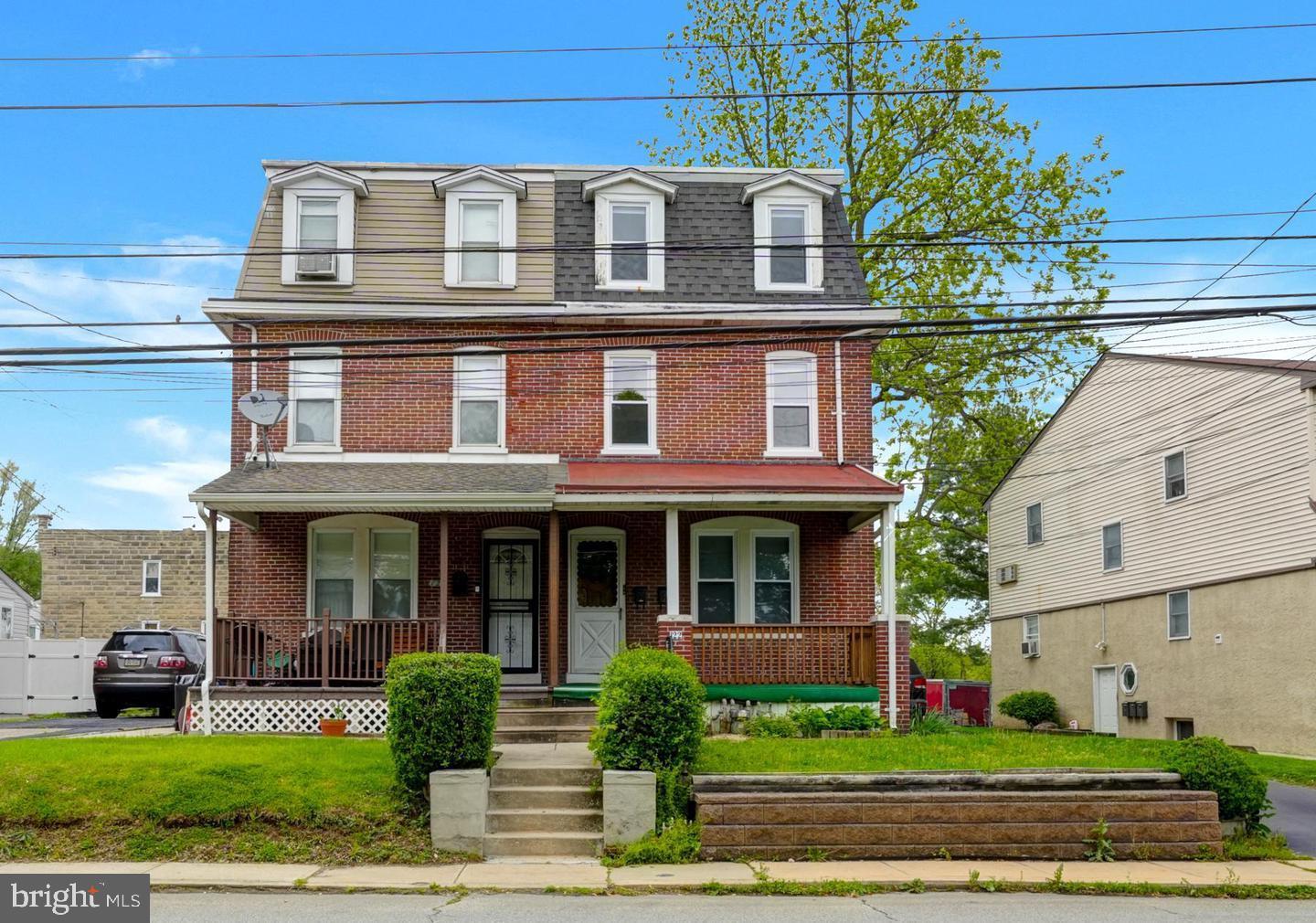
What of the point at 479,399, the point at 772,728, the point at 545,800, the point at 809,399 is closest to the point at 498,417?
the point at 479,399

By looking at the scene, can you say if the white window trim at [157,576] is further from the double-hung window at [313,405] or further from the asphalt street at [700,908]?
the asphalt street at [700,908]

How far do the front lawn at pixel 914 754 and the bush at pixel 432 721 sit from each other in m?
2.17

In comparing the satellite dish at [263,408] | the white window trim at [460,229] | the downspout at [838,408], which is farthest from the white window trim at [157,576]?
the downspout at [838,408]

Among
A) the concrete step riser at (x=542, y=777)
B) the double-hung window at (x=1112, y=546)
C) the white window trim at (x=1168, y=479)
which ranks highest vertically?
the white window trim at (x=1168, y=479)

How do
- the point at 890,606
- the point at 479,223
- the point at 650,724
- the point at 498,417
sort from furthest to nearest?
the point at 479,223, the point at 498,417, the point at 890,606, the point at 650,724

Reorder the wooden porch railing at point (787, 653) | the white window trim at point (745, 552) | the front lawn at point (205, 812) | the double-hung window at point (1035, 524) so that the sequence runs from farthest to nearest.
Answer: the double-hung window at point (1035, 524), the white window trim at point (745, 552), the wooden porch railing at point (787, 653), the front lawn at point (205, 812)

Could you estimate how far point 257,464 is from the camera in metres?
19.4

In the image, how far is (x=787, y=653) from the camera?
17.9 metres

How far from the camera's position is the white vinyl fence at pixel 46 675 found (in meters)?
27.9

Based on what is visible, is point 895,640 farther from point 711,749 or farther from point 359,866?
point 359,866

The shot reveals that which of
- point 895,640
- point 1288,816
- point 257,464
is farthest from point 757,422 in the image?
point 1288,816

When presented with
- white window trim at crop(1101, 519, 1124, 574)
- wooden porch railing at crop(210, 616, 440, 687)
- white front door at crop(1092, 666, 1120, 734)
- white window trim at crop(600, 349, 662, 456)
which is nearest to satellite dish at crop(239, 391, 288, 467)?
wooden porch railing at crop(210, 616, 440, 687)

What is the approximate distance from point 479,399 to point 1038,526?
16.8m

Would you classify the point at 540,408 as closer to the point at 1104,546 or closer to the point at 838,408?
the point at 838,408
